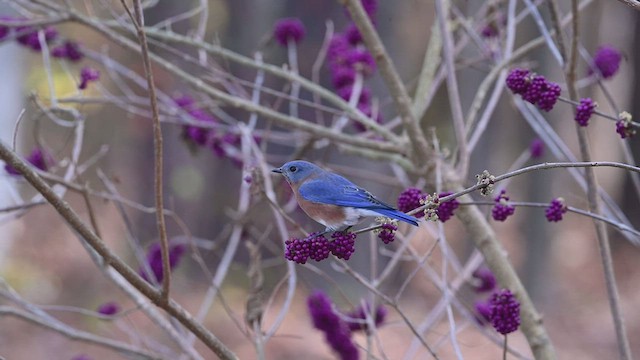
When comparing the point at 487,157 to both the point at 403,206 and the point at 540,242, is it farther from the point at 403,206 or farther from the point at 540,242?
the point at 403,206

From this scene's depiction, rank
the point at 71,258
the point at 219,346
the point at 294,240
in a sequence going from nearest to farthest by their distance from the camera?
the point at 294,240, the point at 219,346, the point at 71,258

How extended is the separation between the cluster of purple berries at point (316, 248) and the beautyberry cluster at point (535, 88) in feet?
2.23

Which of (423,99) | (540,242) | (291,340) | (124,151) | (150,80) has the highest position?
(540,242)

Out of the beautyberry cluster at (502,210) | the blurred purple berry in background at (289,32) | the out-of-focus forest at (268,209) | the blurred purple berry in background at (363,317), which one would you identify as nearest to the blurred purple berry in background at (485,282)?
the blurred purple berry in background at (363,317)

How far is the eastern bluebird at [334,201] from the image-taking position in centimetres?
226

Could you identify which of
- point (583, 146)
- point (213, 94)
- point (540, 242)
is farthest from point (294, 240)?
point (540, 242)

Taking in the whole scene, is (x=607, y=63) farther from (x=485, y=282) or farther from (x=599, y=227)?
(x=485, y=282)

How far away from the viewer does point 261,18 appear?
10.5 meters

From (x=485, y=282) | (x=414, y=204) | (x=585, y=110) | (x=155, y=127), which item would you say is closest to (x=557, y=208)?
(x=585, y=110)

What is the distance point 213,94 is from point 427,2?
23.8 ft

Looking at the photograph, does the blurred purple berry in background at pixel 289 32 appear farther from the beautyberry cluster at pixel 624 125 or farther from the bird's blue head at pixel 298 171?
the beautyberry cluster at pixel 624 125

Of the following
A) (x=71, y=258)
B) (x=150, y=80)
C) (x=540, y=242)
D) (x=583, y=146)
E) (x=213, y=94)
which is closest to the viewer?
(x=150, y=80)

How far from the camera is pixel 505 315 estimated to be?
7.19ft

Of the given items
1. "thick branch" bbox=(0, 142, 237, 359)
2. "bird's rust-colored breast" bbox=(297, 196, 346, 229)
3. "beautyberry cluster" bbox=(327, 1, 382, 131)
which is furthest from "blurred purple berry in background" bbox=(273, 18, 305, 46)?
"thick branch" bbox=(0, 142, 237, 359)
